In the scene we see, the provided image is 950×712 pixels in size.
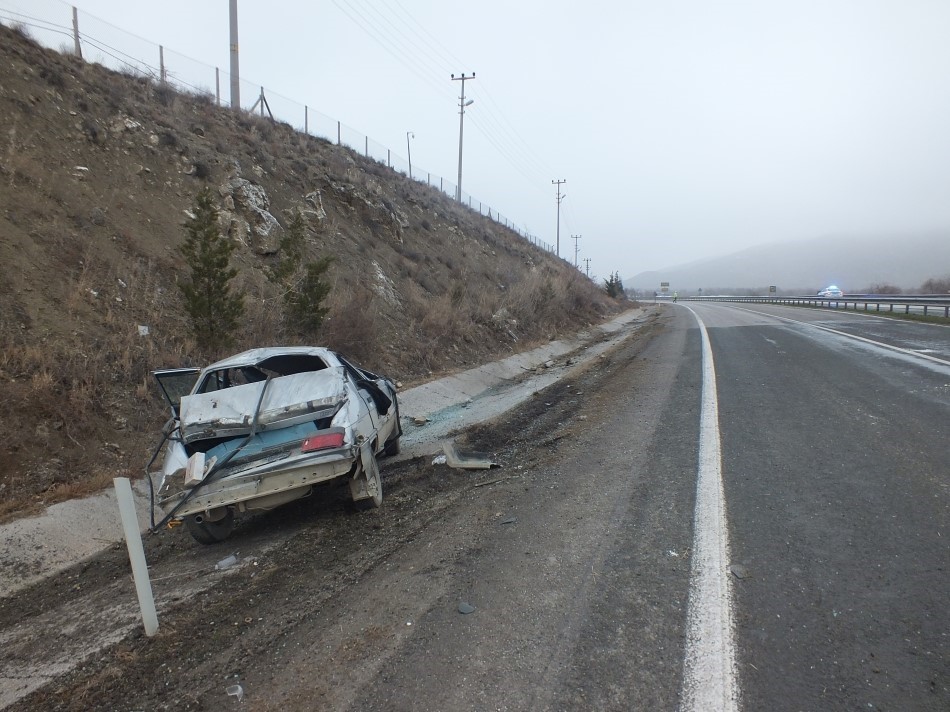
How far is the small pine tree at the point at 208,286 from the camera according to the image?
935 centimetres

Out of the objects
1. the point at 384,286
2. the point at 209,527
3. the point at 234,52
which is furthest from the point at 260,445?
the point at 234,52

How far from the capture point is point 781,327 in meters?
21.6

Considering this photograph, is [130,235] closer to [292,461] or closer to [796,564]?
[292,461]

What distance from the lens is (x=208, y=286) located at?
950cm

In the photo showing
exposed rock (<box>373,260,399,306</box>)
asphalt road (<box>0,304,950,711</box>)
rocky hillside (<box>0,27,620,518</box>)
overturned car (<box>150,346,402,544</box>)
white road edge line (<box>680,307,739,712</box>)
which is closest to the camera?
white road edge line (<box>680,307,739,712</box>)

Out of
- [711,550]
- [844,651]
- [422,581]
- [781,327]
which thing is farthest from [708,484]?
[781,327]

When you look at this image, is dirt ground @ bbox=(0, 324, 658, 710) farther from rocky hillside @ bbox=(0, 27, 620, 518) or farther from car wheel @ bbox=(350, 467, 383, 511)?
rocky hillside @ bbox=(0, 27, 620, 518)

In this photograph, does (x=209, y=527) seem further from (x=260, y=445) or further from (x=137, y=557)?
(x=137, y=557)

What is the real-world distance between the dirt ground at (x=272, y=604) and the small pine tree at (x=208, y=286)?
4.76 metres

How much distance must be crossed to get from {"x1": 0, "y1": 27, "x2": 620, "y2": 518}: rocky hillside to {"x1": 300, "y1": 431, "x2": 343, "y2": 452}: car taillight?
302cm

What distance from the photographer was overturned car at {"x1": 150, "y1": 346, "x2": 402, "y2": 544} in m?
4.87

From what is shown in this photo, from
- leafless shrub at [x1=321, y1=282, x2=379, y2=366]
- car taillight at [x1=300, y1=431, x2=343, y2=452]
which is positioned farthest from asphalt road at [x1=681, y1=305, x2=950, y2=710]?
leafless shrub at [x1=321, y1=282, x2=379, y2=366]

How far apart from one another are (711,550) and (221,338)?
8.47m

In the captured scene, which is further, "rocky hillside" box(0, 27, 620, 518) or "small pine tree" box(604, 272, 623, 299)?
"small pine tree" box(604, 272, 623, 299)
